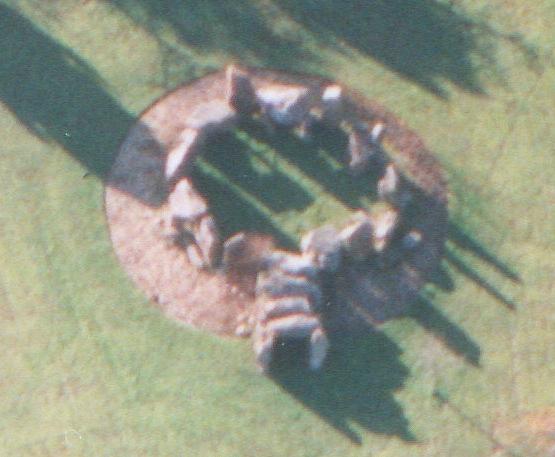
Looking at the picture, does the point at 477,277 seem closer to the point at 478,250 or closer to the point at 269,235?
the point at 478,250

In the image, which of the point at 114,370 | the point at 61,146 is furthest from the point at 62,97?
the point at 114,370

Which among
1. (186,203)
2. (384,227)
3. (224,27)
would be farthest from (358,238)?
(224,27)

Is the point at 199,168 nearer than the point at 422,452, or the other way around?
the point at 422,452

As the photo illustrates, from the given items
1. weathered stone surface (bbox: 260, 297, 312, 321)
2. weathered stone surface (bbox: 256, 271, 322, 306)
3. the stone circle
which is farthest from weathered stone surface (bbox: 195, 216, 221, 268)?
weathered stone surface (bbox: 260, 297, 312, 321)

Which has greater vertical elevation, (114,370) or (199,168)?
(199,168)

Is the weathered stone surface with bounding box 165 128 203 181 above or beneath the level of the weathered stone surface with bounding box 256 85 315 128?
beneath

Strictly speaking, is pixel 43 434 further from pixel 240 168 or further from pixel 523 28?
pixel 523 28

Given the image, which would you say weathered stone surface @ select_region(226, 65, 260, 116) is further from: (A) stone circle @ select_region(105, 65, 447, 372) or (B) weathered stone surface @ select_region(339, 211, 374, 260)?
(B) weathered stone surface @ select_region(339, 211, 374, 260)

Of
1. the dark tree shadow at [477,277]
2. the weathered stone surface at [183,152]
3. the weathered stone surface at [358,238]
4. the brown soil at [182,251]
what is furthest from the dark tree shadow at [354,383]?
the weathered stone surface at [183,152]
